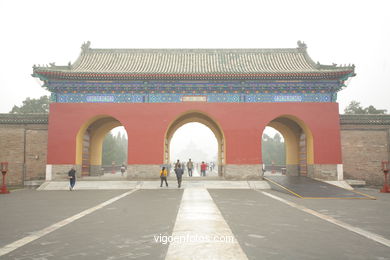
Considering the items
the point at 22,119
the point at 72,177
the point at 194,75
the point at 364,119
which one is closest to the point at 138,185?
the point at 72,177

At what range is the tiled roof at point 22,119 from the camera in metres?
16.0

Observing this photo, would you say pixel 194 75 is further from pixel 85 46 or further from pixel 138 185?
pixel 85 46

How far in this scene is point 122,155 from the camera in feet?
161

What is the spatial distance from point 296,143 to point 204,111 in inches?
250

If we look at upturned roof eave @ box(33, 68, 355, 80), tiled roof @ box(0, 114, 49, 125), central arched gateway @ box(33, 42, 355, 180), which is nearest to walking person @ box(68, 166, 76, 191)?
central arched gateway @ box(33, 42, 355, 180)

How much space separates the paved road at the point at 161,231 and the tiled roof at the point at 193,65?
8.45m

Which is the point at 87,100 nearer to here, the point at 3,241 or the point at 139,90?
the point at 139,90

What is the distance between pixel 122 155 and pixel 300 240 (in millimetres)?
46736

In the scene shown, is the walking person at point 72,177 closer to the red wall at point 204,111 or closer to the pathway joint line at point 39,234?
the red wall at point 204,111

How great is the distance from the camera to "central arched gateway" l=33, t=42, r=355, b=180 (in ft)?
49.5

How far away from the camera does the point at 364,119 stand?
16.0 meters

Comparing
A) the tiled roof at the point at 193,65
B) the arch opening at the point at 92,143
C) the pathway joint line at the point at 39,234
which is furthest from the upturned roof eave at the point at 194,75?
the pathway joint line at the point at 39,234

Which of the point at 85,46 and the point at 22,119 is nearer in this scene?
the point at 22,119

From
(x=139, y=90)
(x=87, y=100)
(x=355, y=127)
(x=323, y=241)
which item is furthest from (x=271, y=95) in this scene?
(x=323, y=241)
